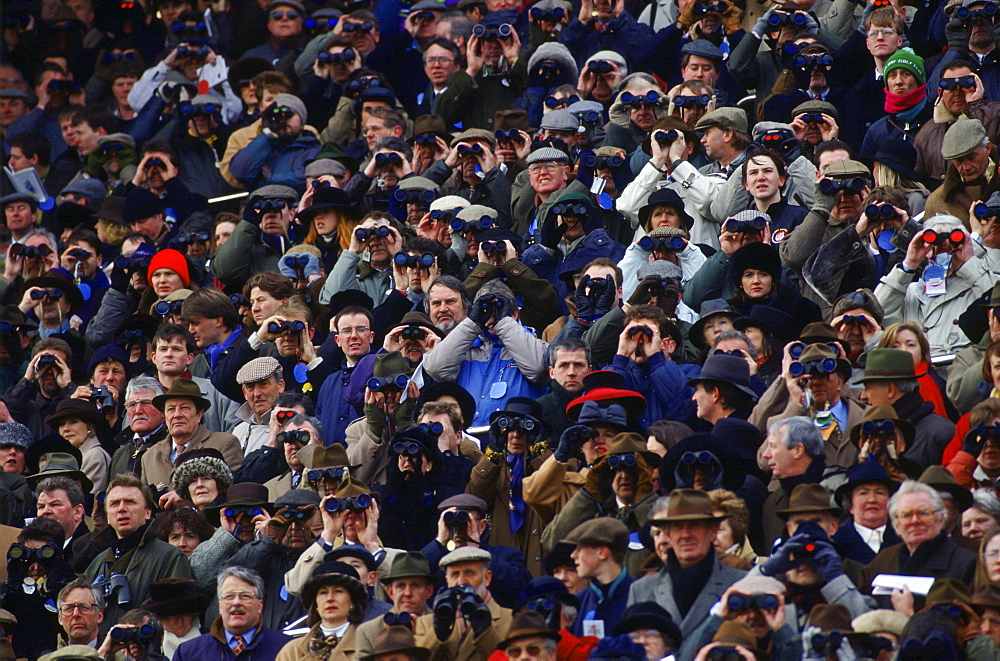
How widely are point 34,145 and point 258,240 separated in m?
3.88

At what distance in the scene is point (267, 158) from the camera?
60.5ft

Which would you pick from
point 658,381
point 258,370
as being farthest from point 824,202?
point 258,370

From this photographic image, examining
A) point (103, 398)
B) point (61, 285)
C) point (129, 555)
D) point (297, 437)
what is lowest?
point (61, 285)

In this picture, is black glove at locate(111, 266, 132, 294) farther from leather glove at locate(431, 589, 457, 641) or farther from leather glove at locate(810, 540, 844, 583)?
leather glove at locate(810, 540, 844, 583)

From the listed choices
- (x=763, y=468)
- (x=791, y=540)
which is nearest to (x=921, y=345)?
(x=763, y=468)

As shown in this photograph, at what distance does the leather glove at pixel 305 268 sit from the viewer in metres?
16.4

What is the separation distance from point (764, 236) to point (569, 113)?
2848 millimetres

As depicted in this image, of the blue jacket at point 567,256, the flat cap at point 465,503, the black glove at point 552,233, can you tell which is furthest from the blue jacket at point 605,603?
the black glove at point 552,233

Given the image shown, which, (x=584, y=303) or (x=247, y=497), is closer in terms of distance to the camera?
(x=247, y=497)

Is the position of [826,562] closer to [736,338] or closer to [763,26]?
[736,338]

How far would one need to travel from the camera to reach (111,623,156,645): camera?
12461 millimetres

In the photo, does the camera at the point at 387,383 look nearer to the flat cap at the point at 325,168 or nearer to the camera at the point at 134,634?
the camera at the point at 134,634

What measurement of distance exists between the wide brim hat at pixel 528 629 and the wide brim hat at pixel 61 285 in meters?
7.32

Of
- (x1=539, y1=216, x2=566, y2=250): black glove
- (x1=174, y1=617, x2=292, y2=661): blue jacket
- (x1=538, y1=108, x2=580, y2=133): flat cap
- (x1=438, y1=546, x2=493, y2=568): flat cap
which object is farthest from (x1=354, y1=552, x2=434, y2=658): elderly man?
(x1=538, y1=108, x2=580, y2=133): flat cap
